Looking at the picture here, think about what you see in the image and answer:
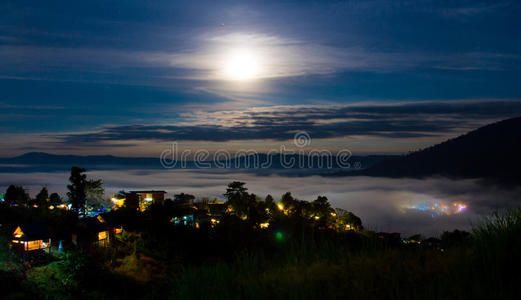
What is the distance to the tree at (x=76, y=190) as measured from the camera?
5169 centimetres

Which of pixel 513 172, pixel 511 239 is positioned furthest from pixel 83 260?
pixel 513 172

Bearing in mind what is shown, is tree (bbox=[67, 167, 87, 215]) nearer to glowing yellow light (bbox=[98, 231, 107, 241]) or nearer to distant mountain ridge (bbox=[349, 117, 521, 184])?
glowing yellow light (bbox=[98, 231, 107, 241])

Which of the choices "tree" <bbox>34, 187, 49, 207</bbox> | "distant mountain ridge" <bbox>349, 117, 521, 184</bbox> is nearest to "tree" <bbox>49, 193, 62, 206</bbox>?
Answer: "tree" <bbox>34, 187, 49, 207</bbox>

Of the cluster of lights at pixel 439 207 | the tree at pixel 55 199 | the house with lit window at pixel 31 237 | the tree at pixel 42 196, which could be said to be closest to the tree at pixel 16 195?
the tree at pixel 55 199

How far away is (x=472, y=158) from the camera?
485ft

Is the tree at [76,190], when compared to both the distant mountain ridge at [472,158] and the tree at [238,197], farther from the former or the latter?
the distant mountain ridge at [472,158]

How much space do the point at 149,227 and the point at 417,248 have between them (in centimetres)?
1049

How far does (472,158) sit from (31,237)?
14445cm

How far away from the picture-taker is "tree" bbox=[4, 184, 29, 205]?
62.8 metres

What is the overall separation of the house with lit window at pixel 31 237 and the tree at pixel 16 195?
32.1 m

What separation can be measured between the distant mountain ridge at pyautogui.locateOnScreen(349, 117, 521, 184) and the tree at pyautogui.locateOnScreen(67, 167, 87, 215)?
114 m

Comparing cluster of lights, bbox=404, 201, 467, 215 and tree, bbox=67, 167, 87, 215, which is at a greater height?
tree, bbox=67, 167, 87, 215

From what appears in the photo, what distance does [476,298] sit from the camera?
4.41 meters

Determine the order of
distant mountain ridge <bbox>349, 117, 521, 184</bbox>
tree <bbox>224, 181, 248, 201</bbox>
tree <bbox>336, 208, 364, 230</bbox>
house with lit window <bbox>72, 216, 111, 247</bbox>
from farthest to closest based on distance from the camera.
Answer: distant mountain ridge <bbox>349, 117, 521, 184</bbox> < tree <bbox>336, 208, 364, 230</bbox> < tree <bbox>224, 181, 248, 201</bbox> < house with lit window <bbox>72, 216, 111, 247</bbox>
